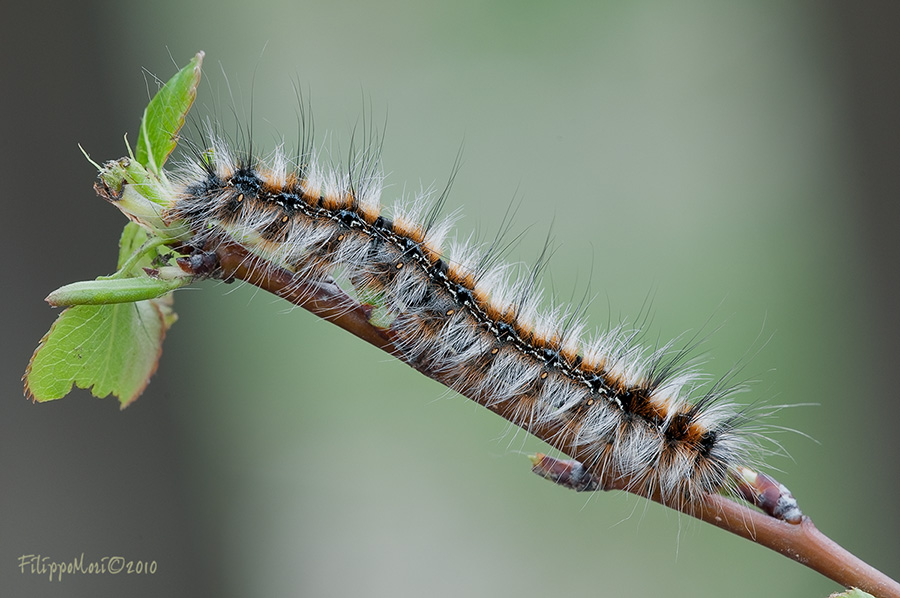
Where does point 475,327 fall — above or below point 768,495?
above

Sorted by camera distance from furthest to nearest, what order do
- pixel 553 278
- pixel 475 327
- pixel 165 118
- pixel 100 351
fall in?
pixel 553 278 → pixel 475 327 → pixel 100 351 → pixel 165 118

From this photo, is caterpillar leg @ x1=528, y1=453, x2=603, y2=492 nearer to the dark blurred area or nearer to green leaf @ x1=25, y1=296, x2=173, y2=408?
green leaf @ x1=25, y1=296, x2=173, y2=408

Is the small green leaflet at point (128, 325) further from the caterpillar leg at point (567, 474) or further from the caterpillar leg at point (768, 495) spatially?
the caterpillar leg at point (768, 495)

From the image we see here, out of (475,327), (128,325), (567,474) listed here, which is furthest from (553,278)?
(128,325)

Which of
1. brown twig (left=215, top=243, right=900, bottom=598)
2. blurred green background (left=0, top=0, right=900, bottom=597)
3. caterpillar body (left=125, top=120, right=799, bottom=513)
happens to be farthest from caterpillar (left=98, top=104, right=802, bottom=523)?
blurred green background (left=0, top=0, right=900, bottom=597)

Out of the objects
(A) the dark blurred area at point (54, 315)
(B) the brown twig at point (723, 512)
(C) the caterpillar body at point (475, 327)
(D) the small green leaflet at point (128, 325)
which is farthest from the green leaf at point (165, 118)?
(A) the dark blurred area at point (54, 315)

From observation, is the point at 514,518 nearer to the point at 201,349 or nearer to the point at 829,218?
the point at 201,349

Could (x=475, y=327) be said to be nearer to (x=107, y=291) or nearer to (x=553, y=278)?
(x=107, y=291)
